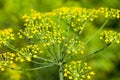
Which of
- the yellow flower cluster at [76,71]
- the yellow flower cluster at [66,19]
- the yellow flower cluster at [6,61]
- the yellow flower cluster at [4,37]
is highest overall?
the yellow flower cluster at [66,19]

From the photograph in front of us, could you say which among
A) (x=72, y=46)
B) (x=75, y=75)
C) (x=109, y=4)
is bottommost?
(x=75, y=75)

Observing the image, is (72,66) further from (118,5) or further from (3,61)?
(118,5)

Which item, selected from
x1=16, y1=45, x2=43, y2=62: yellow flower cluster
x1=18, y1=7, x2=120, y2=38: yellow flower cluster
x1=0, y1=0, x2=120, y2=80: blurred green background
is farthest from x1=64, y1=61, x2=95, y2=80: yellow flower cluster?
x1=0, y1=0, x2=120, y2=80: blurred green background

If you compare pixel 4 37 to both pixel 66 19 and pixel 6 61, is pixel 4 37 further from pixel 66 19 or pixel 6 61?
pixel 66 19

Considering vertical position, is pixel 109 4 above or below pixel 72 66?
above

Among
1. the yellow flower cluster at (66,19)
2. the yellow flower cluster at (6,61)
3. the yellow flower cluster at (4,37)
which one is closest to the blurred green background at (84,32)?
the yellow flower cluster at (66,19)

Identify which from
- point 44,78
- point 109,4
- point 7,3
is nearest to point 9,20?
point 7,3

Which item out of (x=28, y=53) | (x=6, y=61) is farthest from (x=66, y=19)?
(x=6, y=61)

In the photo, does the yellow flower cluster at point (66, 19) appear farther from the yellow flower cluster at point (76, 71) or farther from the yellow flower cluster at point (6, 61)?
the yellow flower cluster at point (76, 71)
